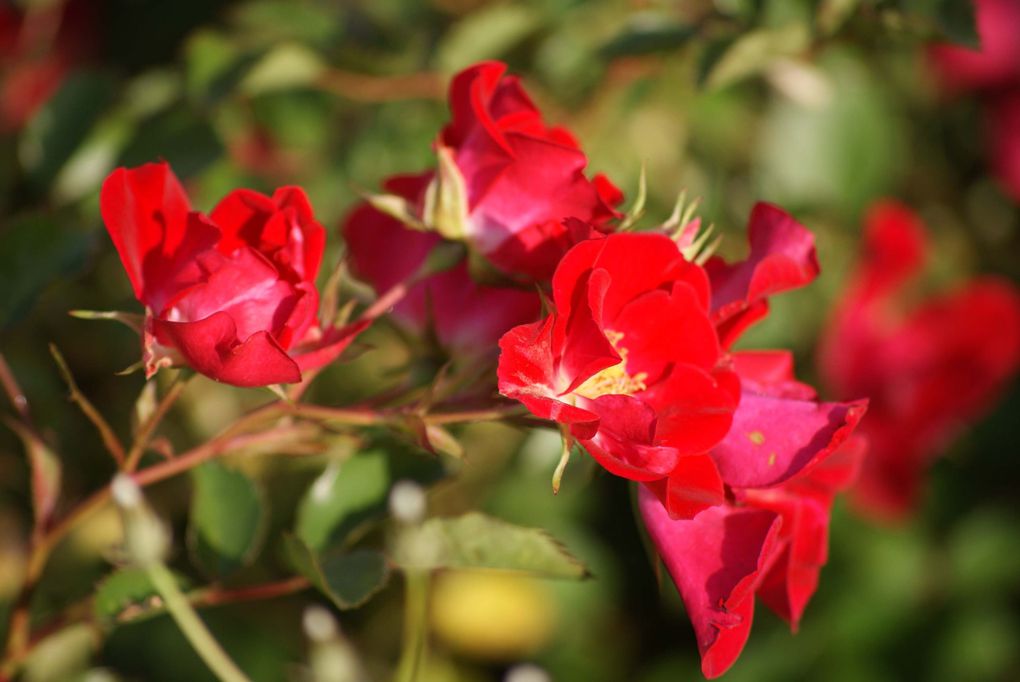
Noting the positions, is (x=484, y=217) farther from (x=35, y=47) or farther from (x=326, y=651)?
(x=35, y=47)

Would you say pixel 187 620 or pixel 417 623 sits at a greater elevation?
pixel 187 620

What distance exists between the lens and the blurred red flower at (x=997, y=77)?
1.60 m

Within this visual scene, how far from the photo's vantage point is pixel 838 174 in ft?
5.04

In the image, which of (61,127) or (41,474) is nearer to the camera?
(41,474)

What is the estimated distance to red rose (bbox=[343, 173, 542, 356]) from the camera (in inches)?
29.1

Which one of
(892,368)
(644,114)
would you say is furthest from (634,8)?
(892,368)

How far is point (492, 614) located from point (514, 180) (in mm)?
1038

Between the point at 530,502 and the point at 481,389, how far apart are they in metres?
0.83

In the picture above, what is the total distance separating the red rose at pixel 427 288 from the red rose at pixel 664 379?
11cm

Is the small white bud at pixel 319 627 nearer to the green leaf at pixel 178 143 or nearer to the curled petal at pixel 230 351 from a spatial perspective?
the curled petal at pixel 230 351

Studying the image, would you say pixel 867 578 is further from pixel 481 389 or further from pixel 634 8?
pixel 481 389

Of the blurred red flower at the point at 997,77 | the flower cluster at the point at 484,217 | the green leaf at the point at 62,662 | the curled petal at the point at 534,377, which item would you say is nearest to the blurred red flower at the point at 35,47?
the green leaf at the point at 62,662

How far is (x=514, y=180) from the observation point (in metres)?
0.67

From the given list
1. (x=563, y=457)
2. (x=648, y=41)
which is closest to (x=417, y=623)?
(x=563, y=457)
